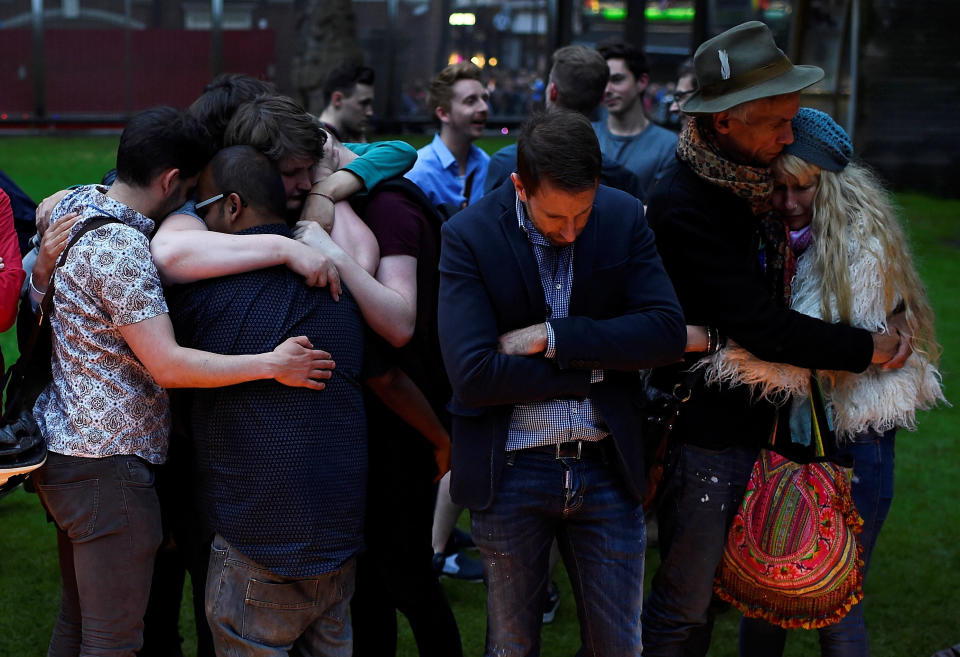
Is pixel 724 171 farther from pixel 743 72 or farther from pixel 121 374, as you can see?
pixel 121 374

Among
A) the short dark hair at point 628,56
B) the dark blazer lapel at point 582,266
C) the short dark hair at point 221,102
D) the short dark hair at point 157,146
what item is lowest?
the dark blazer lapel at point 582,266

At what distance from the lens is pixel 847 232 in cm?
284

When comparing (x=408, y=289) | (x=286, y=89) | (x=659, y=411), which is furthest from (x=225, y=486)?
(x=286, y=89)

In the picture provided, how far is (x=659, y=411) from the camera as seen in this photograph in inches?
113

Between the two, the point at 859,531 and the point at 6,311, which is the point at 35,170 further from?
the point at 859,531

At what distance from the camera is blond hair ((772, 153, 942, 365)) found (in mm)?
2822

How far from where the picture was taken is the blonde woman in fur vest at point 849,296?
2834 millimetres

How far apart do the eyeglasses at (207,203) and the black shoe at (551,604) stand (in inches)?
85.9

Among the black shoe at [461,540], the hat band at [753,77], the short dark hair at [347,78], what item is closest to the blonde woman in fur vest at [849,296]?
the hat band at [753,77]

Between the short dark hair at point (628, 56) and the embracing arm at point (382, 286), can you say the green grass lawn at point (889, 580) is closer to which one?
the embracing arm at point (382, 286)

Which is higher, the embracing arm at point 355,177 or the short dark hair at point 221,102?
the short dark hair at point 221,102

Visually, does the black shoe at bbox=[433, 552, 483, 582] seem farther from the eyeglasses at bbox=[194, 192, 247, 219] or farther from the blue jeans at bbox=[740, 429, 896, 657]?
the eyeglasses at bbox=[194, 192, 247, 219]

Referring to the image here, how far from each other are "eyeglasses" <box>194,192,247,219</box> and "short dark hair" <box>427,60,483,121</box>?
2499 millimetres

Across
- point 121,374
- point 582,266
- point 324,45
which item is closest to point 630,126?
point 582,266
